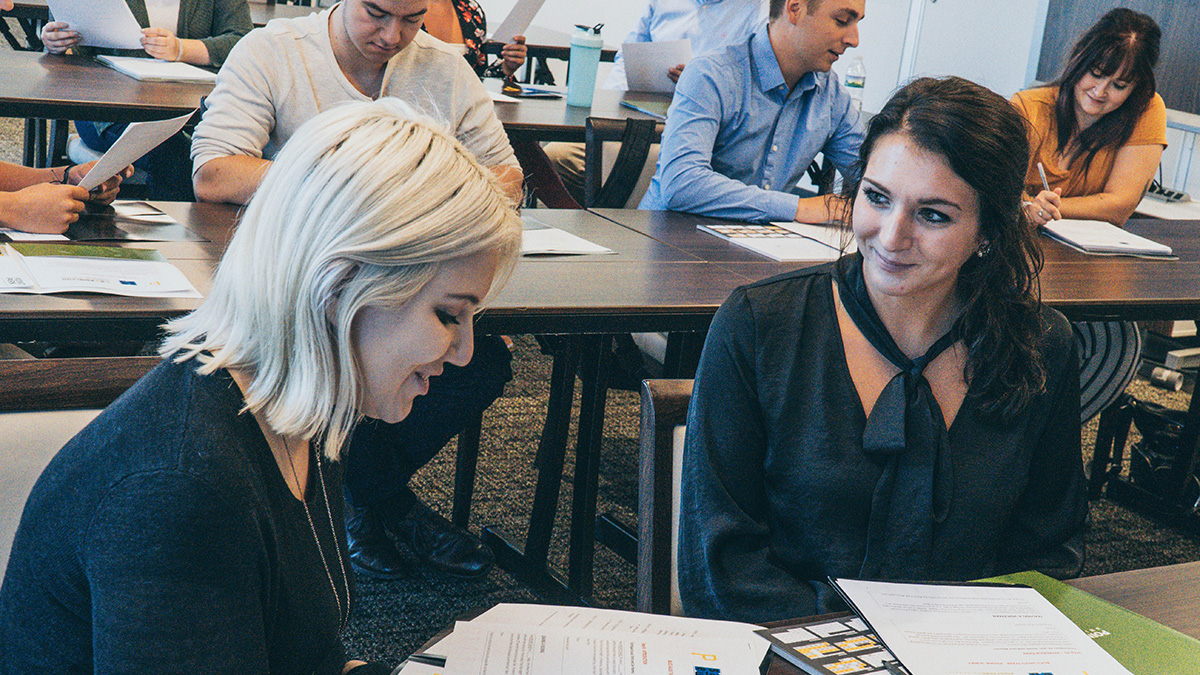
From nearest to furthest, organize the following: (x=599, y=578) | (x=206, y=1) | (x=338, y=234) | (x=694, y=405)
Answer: (x=338, y=234) < (x=694, y=405) < (x=599, y=578) < (x=206, y=1)

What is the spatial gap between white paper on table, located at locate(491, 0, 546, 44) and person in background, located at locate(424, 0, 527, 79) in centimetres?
17

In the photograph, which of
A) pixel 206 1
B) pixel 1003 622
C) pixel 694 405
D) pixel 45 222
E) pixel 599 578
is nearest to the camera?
pixel 1003 622

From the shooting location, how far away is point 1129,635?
41.1 inches

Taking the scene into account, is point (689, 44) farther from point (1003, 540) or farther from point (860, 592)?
point (860, 592)

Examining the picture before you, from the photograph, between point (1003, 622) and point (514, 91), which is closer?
point (1003, 622)

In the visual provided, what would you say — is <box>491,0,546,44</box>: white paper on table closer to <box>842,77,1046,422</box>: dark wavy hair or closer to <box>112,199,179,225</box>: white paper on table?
<box>112,199,179,225</box>: white paper on table

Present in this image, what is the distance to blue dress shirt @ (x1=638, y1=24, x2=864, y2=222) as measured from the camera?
101 inches

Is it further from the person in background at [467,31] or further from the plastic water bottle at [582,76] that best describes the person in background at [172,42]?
the plastic water bottle at [582,76]

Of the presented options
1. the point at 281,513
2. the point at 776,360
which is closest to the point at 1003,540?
the point at 776,360

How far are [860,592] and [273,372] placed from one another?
1.94 feet

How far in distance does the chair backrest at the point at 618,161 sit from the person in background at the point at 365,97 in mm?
508

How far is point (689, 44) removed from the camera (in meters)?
3.88

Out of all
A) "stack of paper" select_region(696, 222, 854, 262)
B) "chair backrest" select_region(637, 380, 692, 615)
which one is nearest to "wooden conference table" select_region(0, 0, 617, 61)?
"stack of paper" select_region(696, 222, 854, 262)

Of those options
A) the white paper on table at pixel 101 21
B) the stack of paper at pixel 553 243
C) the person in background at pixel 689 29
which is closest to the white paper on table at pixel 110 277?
the stack of paper at pixel 553 243
